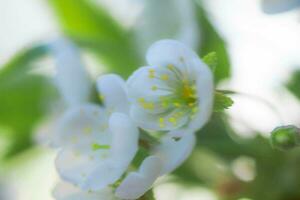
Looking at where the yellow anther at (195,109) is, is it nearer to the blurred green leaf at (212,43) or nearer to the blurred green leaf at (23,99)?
the blurred green leaf at (212,43)

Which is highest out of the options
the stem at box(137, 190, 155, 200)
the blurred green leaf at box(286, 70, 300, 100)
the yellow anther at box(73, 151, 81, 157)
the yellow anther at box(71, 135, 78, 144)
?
the yellow anther at box(71, 135, 78, 144)

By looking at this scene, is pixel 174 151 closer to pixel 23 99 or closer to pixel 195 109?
pixel 195 109

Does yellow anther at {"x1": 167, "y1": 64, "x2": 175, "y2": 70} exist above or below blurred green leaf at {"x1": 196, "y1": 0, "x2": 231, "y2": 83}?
above

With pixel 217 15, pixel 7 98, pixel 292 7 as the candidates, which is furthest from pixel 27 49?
pixel 292 7

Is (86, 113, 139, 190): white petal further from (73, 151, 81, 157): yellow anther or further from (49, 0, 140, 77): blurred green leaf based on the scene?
(49, 0, 140, 77): blurred green leaf

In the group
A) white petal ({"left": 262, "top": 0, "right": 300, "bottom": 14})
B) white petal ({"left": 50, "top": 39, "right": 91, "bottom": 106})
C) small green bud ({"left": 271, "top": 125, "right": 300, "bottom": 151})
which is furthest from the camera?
white petal ({"left": 50, "top": 39, "right": 91, "bottom": 106})

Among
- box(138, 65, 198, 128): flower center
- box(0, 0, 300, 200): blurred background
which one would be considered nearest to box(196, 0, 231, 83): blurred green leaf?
box(0, 0, 300, 200): blurred background

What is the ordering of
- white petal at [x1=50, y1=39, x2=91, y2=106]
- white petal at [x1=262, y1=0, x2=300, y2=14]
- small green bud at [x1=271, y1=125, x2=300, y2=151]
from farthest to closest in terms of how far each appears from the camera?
white petal at [x1=50, y1=39, x2=91, y2=106]
white petal at [x1=262, y1=0, x2=300, y2=14]
small green bud at [x1=271, y1=125, x2=300, y2=151]
